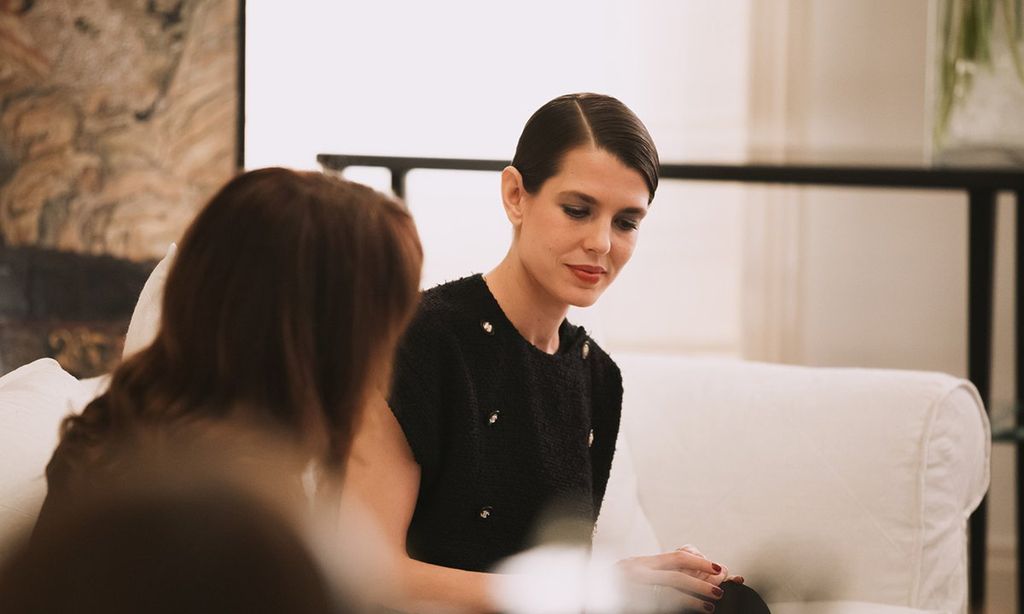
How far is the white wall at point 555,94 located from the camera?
2.68m

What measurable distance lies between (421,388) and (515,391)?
15 centimetres

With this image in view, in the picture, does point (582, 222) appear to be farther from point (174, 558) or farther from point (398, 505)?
point (174, 558)

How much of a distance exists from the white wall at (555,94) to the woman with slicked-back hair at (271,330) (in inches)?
73.1

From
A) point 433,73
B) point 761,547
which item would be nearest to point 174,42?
point 433,73

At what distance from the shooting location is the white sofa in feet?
5.23

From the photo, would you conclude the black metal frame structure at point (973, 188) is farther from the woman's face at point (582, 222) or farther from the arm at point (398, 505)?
the arm at point (398, 505)

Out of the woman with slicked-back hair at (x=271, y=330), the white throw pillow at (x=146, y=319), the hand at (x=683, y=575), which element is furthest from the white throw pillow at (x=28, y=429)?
the hand at (x=683, y=575)

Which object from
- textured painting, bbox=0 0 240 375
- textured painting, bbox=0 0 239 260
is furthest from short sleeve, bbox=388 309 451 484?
textured painting, bbox=0 0 239 260

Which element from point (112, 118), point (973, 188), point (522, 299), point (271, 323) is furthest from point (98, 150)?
point (973, 188)

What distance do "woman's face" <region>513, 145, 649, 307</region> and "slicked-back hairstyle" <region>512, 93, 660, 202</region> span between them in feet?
0.03

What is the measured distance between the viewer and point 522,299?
143 centimetres

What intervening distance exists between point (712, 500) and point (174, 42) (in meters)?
1.24

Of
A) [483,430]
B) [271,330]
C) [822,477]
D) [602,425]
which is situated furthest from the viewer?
[822,477]

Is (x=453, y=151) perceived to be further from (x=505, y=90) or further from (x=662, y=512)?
(x=662, y=512)
